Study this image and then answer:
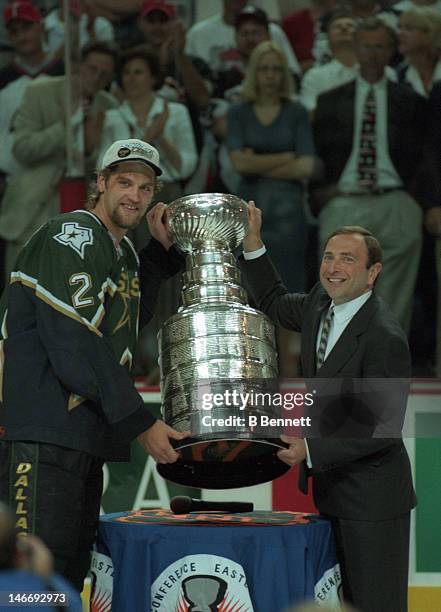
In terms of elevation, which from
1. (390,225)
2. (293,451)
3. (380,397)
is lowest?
(293,451)

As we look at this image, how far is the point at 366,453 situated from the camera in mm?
3254

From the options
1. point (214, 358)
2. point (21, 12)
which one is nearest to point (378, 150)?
point (21, 12)

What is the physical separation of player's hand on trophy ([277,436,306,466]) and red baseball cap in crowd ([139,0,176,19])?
2.47 m

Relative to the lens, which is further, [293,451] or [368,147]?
[368,147]

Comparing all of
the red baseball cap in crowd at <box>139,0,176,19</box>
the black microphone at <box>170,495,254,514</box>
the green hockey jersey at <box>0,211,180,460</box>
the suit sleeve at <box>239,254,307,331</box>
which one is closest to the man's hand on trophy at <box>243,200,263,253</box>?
the suit sleeve at <box>239,254,307,331</box>

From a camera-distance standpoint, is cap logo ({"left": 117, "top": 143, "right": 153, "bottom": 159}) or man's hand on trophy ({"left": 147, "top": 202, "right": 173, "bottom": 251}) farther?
man's hand on trophy ({"left": 147, "top": 202, "right": 173, "bottom": 251})

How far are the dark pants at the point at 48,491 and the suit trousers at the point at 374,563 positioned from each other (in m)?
0.71

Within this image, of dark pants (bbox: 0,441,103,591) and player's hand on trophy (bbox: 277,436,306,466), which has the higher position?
player's hand on trophy (bbox: 277,436,306,466)

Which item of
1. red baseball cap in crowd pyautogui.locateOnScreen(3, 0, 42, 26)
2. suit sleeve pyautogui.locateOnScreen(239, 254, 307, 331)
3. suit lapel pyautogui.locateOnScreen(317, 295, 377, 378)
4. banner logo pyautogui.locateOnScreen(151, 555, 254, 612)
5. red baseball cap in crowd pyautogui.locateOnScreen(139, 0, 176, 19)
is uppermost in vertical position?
red baseball cap in crowd pyautogui.locateOnScreen(3, 0, 42, 26)

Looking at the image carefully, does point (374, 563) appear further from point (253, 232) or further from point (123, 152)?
point (123, 152)

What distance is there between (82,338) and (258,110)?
212 centimetres

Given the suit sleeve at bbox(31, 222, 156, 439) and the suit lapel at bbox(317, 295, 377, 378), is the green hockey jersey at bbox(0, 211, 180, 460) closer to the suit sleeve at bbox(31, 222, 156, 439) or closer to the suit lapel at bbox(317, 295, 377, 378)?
the suit sleeve at bbox(31, 222, 156, 439)

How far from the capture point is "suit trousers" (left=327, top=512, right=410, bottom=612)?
3242 millimetres

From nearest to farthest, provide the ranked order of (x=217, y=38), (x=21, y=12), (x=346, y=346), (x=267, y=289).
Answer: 1. (x=346, y=346)
2. (x=267, y=289)
3. (x=217, y=38)
4. (x=21, y=12)
